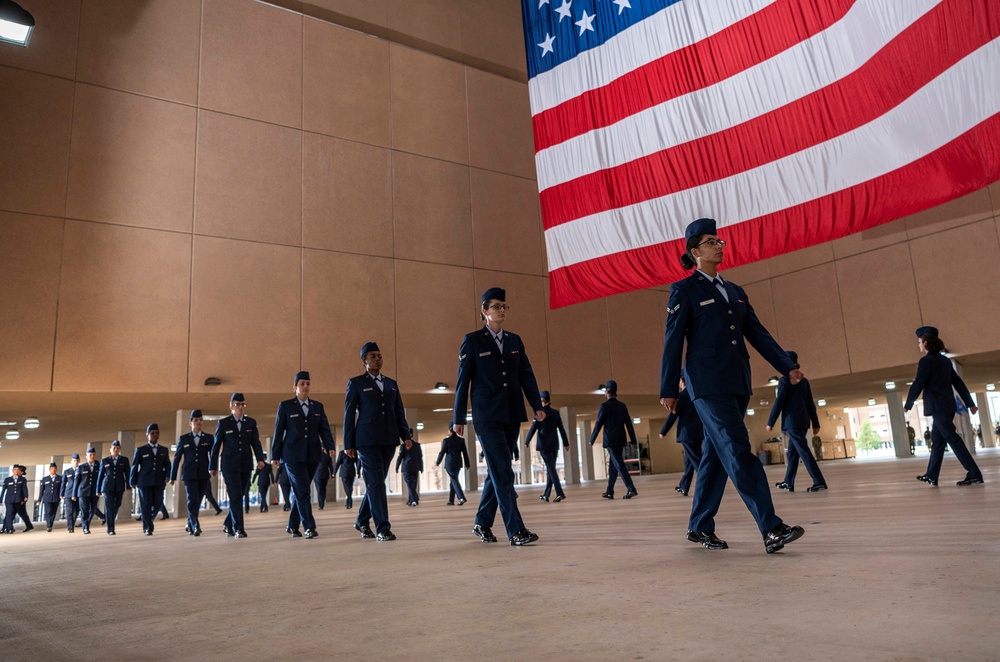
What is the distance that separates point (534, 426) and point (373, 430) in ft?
20.8

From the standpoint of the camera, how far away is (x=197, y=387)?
15.0m

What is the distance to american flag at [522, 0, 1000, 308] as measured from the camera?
620cm

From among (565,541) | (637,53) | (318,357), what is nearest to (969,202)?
(637,53)

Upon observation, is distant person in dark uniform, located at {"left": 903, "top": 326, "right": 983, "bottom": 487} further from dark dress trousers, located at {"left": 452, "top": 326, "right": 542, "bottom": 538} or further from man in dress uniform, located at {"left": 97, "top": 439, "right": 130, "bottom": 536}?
man in dress uniform, located at {"left": 97, "top": 439, "right": 130, "bottom": 536}

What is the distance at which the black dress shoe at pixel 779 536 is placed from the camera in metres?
3.73

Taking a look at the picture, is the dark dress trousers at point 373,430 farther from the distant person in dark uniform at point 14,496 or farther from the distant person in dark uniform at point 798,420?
the distant person in dark uniform at point 14,496

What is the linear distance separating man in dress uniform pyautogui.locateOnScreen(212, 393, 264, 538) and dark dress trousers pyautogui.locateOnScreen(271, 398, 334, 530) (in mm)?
1238

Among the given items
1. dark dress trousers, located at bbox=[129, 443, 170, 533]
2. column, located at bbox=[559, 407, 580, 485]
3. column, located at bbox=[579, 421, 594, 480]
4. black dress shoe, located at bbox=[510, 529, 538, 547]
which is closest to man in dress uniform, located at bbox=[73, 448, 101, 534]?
dark dress trousers, located at bbox=[129, 443, 170, 533]

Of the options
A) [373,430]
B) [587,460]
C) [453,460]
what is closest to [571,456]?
[587,460]

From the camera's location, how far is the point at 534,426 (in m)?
13.1

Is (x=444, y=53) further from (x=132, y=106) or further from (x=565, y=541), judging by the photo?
(x=565, y=541)

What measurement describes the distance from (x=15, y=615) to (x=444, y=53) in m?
19.3

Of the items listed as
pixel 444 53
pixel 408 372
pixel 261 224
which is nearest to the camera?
pixel 261 224

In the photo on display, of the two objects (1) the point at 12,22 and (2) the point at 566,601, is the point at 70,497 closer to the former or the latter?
(1) the point at 12,22
